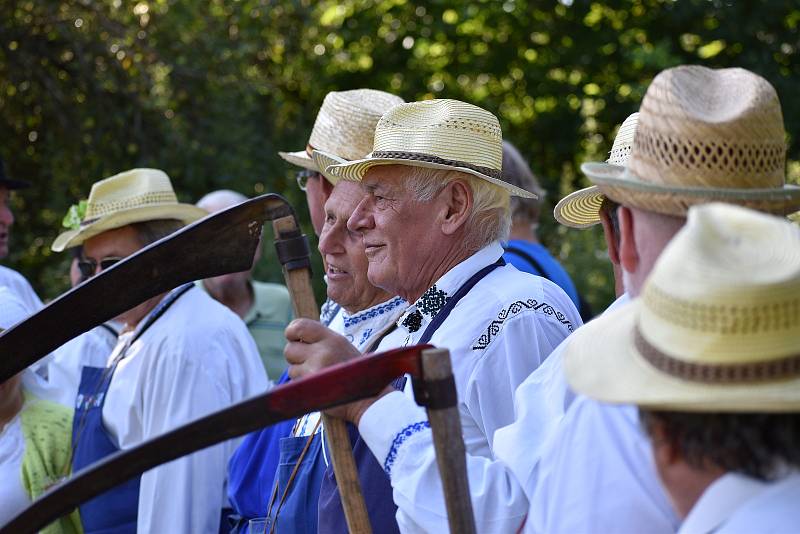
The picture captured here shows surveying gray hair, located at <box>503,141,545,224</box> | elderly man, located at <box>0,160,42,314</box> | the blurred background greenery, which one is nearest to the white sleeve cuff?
gray hair, located at <box>503,141,545,224</box>

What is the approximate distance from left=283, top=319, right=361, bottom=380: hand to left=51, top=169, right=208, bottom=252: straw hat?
7.63 feet

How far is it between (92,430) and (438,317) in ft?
5.66

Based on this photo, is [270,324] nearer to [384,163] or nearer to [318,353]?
[384,163]

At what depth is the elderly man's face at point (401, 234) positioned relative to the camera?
2920 mm

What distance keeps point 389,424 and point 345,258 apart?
1227 mm

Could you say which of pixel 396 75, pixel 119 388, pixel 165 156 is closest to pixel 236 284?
pixel 119 388

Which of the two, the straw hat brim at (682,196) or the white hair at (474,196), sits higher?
the straw hat brim at (682,196)

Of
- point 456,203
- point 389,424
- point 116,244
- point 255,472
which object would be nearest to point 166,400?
point 255,472

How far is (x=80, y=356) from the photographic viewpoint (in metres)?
5.30

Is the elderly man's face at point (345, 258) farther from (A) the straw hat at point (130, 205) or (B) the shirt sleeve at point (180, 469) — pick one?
(A) the straw hat at point (130, 205)

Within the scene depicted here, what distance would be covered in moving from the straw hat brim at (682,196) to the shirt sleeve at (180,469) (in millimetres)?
2290

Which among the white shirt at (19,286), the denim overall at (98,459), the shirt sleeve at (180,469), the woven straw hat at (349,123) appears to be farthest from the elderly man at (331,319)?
the white shirt at (19,286)

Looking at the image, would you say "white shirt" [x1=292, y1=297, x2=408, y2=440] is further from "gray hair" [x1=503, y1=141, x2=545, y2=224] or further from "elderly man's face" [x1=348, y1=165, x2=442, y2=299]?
"gray hair" [x1=503, y1=141, x2=545, y2=224]

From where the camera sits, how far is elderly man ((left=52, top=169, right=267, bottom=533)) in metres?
3.82
